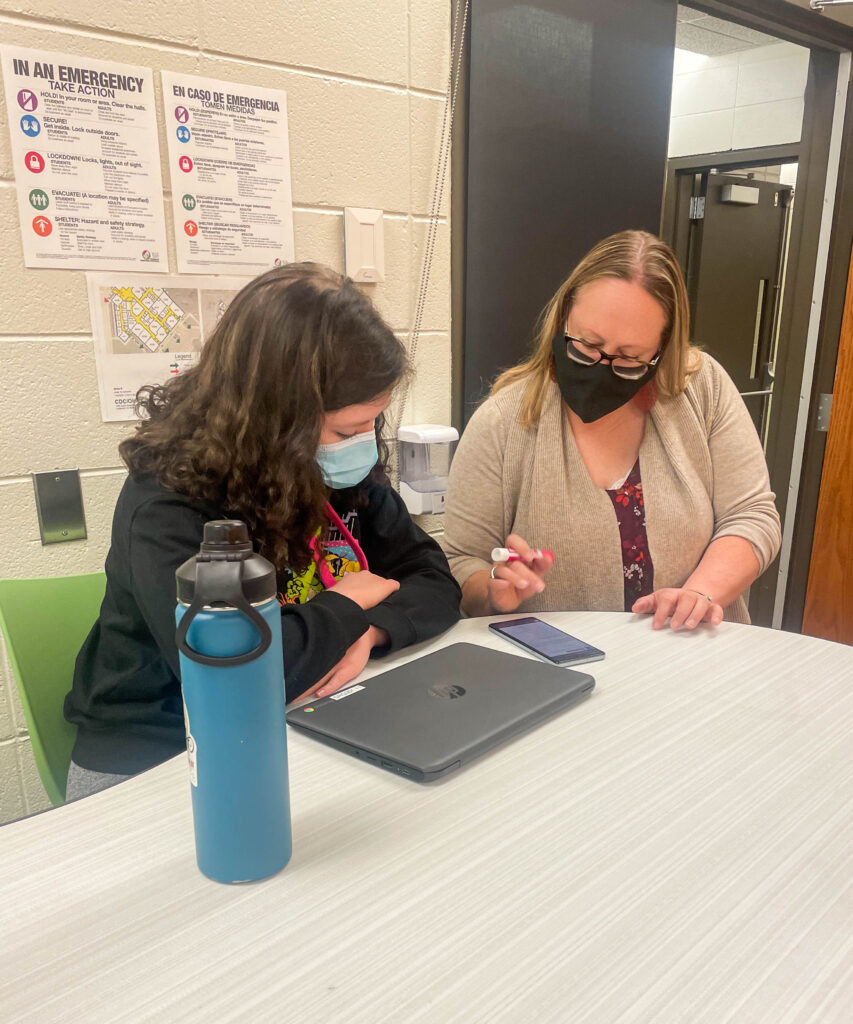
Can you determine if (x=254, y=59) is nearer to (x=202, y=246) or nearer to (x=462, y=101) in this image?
(x=202, y=246)

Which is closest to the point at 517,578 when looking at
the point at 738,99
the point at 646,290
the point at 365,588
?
the point at 365,588

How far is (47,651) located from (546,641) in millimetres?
762

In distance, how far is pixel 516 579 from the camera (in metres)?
1.27

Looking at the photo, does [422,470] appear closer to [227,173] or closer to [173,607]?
[227,173]

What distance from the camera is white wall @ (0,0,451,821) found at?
4.83 ft

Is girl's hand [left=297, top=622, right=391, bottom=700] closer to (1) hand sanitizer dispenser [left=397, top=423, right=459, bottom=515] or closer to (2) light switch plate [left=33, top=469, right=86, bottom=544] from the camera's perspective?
(2) light switch plate [left=33, top=469, right=86, bottom=544]

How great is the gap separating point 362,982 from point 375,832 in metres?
0.18

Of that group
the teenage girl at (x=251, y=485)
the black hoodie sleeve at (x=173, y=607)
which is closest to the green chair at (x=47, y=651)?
the teenage girl at (x=251, y=485)

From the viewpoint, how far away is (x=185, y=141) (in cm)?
159

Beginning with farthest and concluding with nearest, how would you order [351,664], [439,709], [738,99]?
[738,99]
[351,664]
[439,709]

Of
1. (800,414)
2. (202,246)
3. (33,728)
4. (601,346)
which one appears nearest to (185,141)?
(202,246)

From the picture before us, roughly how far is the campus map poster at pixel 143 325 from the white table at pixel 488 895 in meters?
1.01

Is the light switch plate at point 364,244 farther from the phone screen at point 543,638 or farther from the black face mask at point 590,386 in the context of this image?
the phone screen at point 543,638

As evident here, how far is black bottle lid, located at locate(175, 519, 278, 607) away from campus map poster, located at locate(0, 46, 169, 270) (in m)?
1.15
